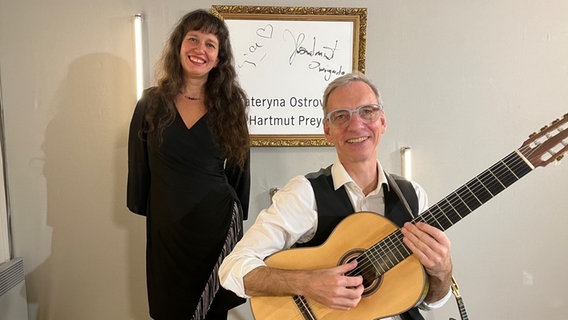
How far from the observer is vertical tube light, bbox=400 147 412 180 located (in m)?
2.06

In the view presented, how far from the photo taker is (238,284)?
119 centimetres

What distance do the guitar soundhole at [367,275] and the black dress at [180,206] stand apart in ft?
2.24

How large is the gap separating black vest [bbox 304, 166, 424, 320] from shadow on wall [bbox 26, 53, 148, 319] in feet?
3.50

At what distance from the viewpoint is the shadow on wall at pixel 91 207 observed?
1931 mm

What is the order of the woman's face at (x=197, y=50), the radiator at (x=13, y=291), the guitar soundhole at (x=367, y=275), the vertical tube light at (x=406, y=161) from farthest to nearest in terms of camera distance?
1. the vertical tube light at (x=406, y=161)
2. the radiator at (x=13, y=291)
3. the woman's face at (x=197, y=50)
4. the guitar soundhole at (x=367, y=275)

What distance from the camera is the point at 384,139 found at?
2.08 meters

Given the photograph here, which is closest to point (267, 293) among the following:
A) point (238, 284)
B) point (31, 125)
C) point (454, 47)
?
point (238, 284)

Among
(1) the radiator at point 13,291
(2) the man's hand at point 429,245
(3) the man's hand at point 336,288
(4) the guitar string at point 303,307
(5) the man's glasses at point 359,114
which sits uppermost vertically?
(5) the man's glasses at point 359,114

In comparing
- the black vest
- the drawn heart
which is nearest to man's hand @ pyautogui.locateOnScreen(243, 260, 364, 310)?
the black vest

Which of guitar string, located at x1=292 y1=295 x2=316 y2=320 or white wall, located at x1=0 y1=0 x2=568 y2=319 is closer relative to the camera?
guitar string, located at x1=292 y1=295 x2=316 y2=320

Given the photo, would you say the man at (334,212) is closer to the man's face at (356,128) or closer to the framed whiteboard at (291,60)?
the man's face at (356,128)

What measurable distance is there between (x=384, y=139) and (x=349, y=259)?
1.01m

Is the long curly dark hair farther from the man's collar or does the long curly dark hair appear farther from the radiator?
the radiator
